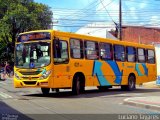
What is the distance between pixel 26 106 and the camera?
50.6ft

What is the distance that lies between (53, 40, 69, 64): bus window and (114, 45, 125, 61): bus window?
5.15 m

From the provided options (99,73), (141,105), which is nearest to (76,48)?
(99,73)

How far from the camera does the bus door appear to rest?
19.7m

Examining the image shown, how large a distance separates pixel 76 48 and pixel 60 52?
1465mm

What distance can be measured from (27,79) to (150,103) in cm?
622

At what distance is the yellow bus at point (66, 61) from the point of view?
19609 millimetres

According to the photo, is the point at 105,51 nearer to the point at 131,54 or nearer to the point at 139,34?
the point at 131,54

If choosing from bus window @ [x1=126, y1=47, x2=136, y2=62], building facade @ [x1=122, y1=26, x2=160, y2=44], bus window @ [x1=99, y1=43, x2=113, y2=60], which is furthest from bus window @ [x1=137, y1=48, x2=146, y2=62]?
building facade @ [x1=122, y1=26, x2=160, y2=44]

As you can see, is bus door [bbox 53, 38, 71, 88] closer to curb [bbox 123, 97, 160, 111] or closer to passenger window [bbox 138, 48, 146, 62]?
curb [bbox 123, 97, 160, 111]

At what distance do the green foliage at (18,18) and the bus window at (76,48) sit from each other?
124 feet

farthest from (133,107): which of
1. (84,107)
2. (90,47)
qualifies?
(90,47)

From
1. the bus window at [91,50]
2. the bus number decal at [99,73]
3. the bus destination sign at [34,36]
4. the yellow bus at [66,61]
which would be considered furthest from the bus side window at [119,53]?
the bus destination sign at [34,36]

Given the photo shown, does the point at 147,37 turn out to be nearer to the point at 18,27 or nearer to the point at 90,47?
the point at 18,27

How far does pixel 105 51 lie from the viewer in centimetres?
2381
